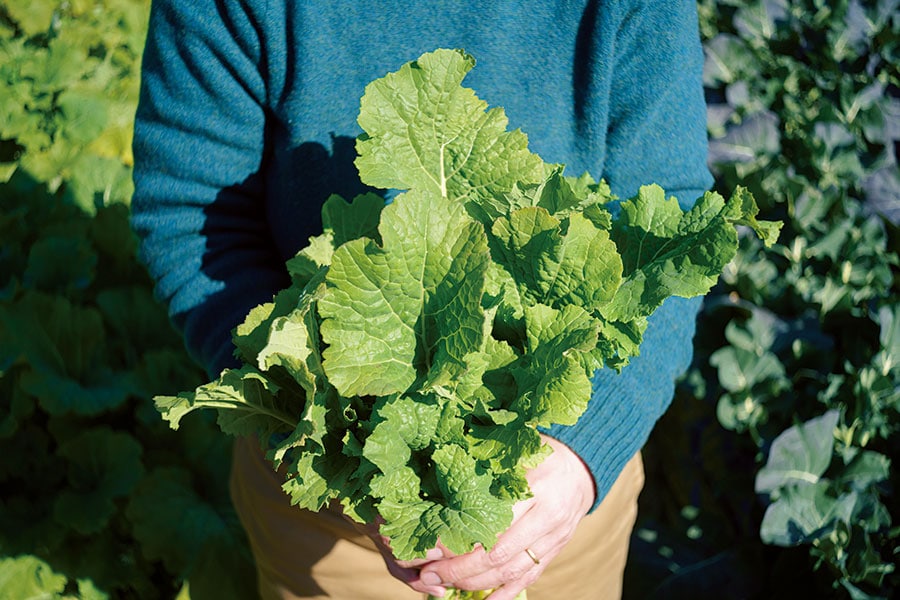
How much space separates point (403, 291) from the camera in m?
0.97

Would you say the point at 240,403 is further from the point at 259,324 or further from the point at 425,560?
the point at 425,560

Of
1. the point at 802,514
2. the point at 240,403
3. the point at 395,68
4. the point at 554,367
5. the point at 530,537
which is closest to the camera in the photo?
the point at 554,367

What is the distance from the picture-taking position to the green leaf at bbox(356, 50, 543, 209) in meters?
1.04

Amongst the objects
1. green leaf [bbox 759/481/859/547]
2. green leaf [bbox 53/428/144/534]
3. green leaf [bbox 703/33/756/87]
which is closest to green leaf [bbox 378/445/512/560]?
green leaf [bbox 759/481/859/547]

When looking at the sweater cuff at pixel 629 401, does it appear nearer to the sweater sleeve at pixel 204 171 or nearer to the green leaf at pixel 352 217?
the green leaf at pixel 352 217

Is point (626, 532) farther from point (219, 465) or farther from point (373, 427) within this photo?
point (219, 465)

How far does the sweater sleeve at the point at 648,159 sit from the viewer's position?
126 centimetres

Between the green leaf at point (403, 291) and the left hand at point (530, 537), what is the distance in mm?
271

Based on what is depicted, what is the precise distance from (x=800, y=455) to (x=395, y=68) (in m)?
1.63

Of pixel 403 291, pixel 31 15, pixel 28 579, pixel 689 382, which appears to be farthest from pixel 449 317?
pixel 31 15

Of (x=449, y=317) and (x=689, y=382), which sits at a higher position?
(x=449, y=317)

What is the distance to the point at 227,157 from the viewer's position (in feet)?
4.43

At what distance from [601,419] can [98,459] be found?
1816mm

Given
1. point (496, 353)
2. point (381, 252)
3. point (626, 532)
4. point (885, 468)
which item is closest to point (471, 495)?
→ point (496, 353)
